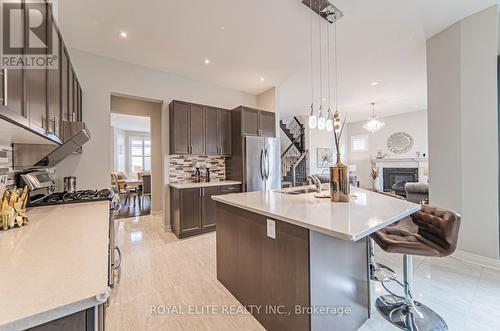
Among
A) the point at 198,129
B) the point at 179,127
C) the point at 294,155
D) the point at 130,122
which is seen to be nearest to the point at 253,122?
the point at 198,129

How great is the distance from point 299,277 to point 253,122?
11.4ft

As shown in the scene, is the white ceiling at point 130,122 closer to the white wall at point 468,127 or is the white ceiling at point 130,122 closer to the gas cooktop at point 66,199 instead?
the gas cooktop at point 66,199

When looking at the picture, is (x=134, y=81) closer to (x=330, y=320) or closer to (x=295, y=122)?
(x=330, y=320)

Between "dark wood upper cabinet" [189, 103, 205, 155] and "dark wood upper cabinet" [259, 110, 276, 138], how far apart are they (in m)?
1.26

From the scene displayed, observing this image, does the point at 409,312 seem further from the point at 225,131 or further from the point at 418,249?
the point at 225,131

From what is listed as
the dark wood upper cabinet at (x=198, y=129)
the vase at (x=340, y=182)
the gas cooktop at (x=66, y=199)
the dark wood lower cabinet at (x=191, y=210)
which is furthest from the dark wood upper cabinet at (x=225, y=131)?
the vase at (x=340, y=182)

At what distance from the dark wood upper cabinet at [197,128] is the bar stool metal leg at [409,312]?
3485 millimetres

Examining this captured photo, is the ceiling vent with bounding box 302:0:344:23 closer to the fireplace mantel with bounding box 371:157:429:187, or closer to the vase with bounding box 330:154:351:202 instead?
the vase with bounding box 330:154:351:202

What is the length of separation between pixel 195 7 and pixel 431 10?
9.43 ft

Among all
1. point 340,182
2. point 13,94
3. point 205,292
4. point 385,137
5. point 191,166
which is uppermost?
point 385,137

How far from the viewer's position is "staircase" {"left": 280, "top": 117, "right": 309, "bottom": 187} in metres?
8.28

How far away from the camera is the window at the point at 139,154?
30.2ft

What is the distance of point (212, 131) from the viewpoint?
167 inches

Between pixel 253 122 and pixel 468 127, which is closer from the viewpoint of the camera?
pixel 468 127
